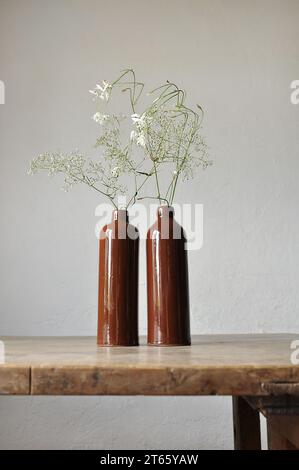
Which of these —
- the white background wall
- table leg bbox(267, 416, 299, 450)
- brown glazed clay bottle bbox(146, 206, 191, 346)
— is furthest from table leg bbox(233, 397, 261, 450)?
the white background wall

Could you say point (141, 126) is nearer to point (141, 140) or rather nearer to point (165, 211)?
point (141, 140)

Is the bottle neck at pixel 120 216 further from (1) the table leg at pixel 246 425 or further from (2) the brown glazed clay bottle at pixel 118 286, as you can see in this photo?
(1) the table leg at pixel 246 425

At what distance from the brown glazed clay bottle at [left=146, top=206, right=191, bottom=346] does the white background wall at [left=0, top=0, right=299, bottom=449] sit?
1072 millimetres

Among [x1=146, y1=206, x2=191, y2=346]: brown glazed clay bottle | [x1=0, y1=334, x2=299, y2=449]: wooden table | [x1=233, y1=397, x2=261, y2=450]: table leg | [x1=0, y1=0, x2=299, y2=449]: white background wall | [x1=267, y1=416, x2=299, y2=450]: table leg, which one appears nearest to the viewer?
[x1=0, y1=334, x2=299, y2=449]: wooden table

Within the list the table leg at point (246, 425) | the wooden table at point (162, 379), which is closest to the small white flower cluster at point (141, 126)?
the wooden table at point (162, 379)

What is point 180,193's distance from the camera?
2.42 m

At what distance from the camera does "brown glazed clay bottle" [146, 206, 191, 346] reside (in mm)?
1211

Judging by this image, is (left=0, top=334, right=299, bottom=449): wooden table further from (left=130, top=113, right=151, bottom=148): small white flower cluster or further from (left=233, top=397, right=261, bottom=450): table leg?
(left=233, top=397, right=261, bottom=450): table leg

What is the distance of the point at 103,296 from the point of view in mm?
1236

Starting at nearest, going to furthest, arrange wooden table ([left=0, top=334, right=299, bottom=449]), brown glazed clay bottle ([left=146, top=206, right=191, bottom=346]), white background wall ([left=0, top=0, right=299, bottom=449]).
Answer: wooden table ([left=0, top=334, right=299, bottom=449]) < brown glazed clay bottle ([left=146, top=206, right=191, bottom=346]) < white background wall ([left=0, top=0, right=299, bottom=449])

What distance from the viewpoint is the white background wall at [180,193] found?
7.28 feet

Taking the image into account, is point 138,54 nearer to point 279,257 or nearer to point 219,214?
point 219,214

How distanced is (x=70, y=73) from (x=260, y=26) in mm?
903

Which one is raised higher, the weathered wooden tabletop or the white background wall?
the white background wall
